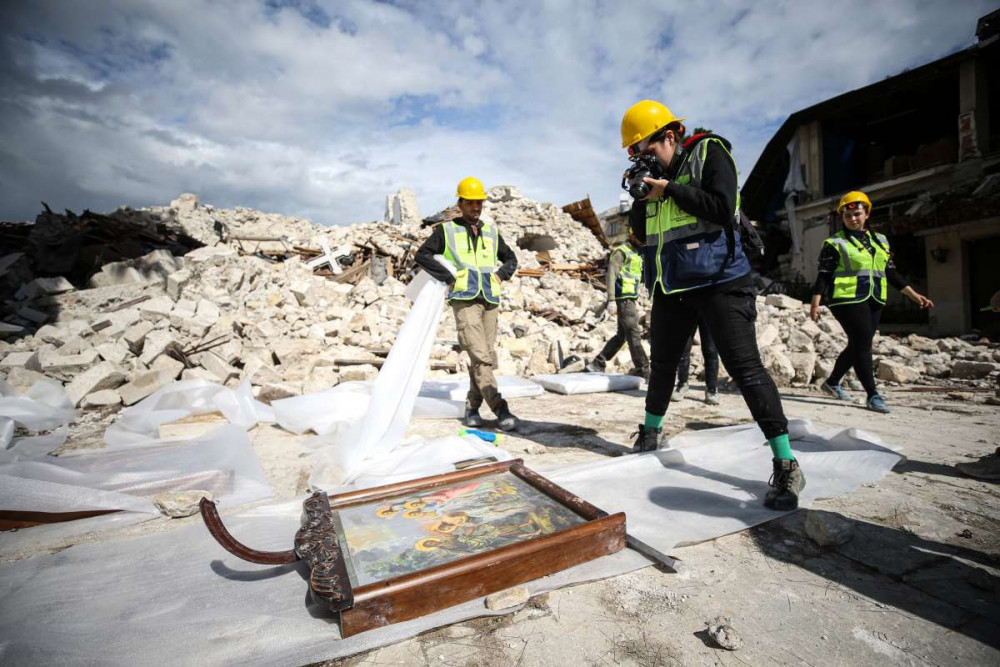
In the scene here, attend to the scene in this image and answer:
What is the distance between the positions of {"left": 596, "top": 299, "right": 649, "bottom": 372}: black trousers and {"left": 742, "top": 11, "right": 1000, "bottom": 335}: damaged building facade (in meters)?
9.13

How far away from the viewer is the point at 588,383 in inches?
213

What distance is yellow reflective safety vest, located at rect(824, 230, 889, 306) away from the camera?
13.3 ft

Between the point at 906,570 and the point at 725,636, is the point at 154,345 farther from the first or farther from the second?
the point at 906,570

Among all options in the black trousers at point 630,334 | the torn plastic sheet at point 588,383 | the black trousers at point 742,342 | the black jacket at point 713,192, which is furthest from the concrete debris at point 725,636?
the black trousers at point 630,334

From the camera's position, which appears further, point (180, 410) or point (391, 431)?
point (180, 410)

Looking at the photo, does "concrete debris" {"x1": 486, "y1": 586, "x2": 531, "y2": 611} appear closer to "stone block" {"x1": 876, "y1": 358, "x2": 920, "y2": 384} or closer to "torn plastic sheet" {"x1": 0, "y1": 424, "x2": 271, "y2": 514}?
"torn plastic sheet" {"x1": 0, "y1": 424, "x2": 271, "y2": 514}

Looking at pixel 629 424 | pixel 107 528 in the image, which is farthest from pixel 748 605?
pixel 107 528

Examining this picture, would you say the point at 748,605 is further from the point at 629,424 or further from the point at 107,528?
the point at 107,528

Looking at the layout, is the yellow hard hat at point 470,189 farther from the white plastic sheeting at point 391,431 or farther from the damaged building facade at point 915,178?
the damaged building facade at point 915,178

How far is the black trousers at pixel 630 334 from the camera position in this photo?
18.6ft

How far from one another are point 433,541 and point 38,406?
4721 millimetres

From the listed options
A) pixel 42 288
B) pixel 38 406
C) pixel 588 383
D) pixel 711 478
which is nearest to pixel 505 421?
pixel 711 478

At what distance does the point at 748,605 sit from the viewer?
4.61 ft

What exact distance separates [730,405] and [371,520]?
12.6 feet
